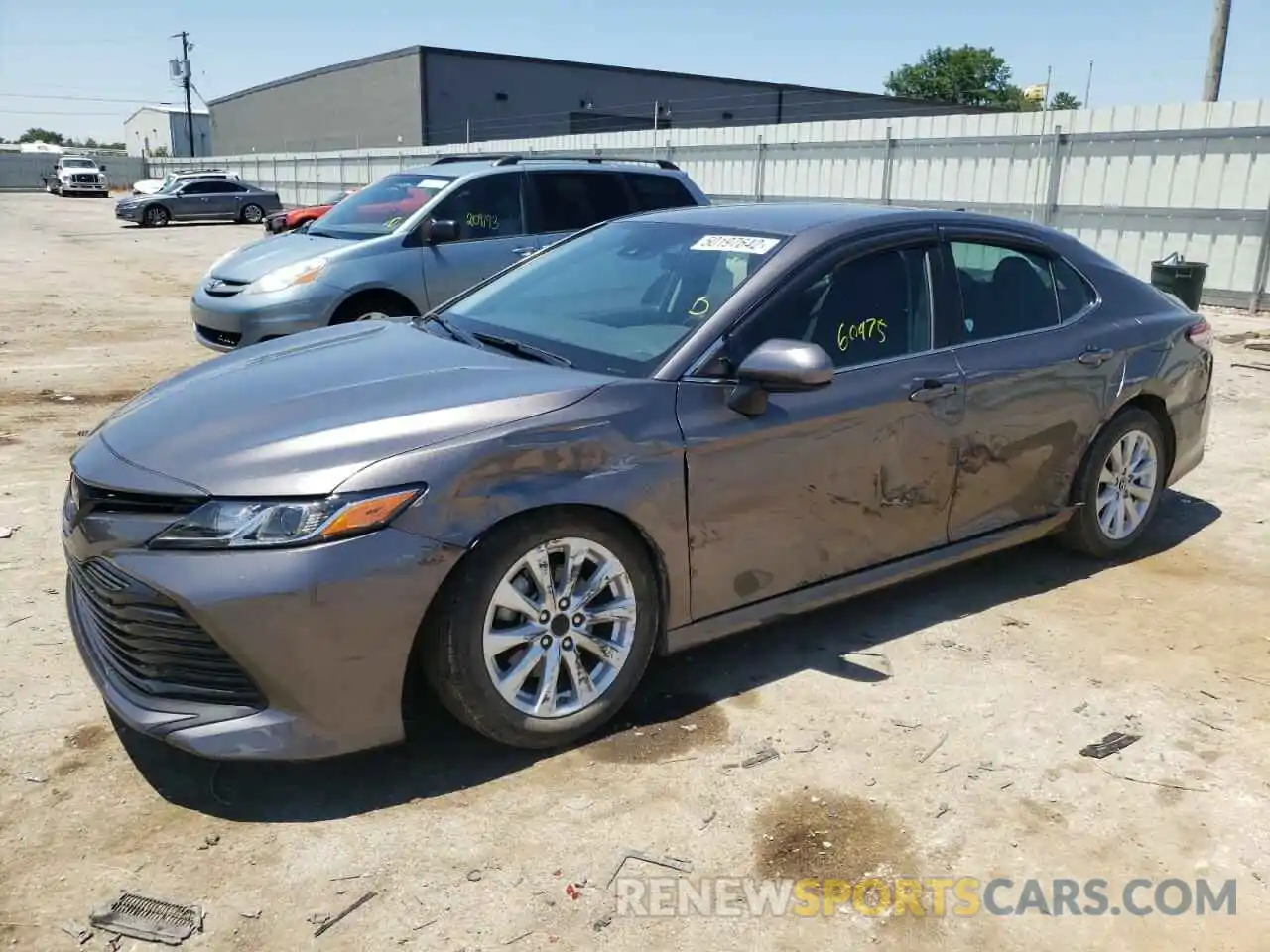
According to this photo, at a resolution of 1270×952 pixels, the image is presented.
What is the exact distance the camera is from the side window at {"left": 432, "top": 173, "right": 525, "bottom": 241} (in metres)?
8.65

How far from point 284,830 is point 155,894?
367 millimetres

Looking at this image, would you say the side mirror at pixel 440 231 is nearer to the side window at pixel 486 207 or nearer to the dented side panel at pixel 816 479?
the side window at pixel 486 207

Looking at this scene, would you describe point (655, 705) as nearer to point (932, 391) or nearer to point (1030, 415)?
point (932, 391)

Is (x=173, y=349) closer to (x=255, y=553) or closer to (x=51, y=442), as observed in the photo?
(x=51, y=442)

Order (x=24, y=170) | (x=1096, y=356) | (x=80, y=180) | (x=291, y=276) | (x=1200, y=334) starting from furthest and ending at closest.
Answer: (x=24, y=170) < (x=80, y=180) < (x=291, y=276) < (x=1200, y=334) < (x=1096, y=356)

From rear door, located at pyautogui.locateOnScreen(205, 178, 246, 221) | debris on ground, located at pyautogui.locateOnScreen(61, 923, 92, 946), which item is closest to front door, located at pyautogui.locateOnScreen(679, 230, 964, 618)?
debris on ground, located at pyautogui.locateOnScreen(61, 923, 92, 946)

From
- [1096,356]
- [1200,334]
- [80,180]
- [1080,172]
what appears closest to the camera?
[1096,356]

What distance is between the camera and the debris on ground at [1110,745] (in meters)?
3.42

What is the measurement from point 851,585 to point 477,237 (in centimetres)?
570

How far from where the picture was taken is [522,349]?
3754mm

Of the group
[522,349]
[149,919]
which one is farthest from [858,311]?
[149,919]

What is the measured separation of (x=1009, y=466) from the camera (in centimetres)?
438

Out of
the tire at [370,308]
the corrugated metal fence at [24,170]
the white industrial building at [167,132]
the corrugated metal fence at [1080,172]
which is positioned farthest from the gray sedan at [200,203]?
the white industrial building at [167,132]

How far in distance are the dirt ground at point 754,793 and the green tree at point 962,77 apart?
304 feet
